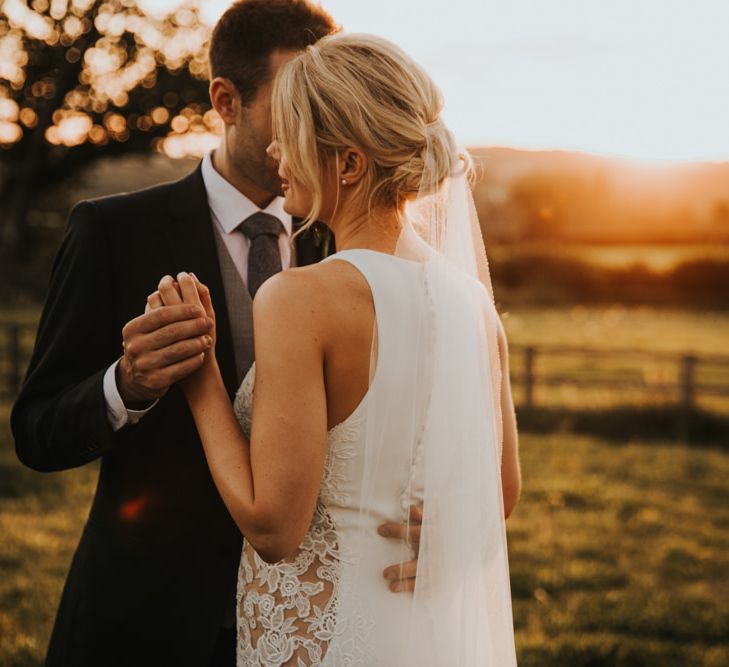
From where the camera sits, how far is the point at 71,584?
2.70m

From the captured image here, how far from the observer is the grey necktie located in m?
2.88

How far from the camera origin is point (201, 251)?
8.99 feet

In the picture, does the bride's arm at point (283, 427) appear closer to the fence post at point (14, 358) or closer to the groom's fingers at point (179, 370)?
the groom's fingers at point (179, 370)

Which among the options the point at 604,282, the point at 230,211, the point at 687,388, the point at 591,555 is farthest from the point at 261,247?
the point at 604,282

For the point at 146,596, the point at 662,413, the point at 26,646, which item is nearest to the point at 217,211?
the point at 146,596

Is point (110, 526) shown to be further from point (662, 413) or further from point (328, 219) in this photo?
point (662, 413)

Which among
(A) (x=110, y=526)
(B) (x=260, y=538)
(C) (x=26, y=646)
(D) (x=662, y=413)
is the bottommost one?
(D) (x=662, y=413)

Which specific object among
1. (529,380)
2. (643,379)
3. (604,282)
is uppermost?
(643,379)

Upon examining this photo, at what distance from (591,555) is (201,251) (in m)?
5.43

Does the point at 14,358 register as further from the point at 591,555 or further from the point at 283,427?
the point at 283,427

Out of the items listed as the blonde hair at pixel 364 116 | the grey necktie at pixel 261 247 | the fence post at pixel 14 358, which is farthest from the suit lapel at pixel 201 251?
the fence post at pixel 14 358

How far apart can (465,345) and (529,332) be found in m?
22.8

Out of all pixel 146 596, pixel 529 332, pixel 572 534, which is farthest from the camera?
pixel 529 332

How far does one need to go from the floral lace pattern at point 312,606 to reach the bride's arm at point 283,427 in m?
0.18
